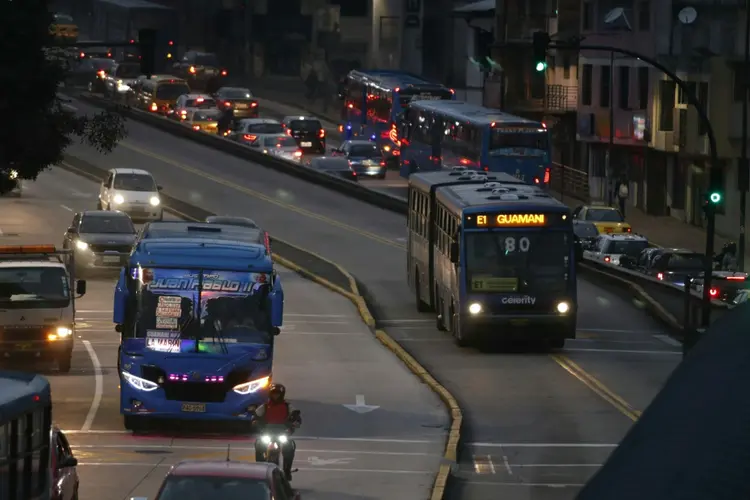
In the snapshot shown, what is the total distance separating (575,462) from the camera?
81.6 feet

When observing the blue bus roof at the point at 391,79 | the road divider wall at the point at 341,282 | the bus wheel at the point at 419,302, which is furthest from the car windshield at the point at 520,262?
the blue bus roof at the point at 391,79

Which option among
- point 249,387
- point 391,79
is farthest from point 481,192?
point 391,79

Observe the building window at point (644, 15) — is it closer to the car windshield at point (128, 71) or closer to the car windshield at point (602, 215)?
the car windshield at point (602, 215)

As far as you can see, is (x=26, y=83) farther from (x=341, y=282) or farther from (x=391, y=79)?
(x=391, y=79)

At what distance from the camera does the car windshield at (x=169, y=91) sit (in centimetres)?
9269

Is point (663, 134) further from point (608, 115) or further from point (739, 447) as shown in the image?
point (739, 447)

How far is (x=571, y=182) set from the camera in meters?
82.6

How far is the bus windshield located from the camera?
25.7 meters

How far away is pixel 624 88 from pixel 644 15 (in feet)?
10.9

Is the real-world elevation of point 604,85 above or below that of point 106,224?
above

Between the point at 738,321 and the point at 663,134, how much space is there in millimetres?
65184

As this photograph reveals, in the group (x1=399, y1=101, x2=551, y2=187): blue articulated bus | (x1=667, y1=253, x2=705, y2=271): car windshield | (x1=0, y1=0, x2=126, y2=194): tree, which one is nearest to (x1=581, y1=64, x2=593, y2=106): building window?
(x1=399, y1=101, x2=551, y2=187): blue articulated bus

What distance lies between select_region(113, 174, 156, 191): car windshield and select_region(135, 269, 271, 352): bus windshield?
31.8 metres

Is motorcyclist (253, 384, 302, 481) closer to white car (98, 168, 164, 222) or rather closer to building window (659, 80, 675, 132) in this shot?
white car (98, 168, 164, 222)
